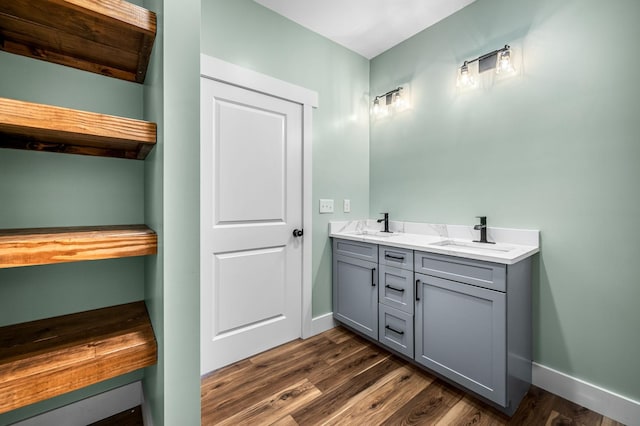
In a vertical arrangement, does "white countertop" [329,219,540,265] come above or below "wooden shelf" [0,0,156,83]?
below

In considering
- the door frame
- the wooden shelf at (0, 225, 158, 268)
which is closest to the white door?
the door frame

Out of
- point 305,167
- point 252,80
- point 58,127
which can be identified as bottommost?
point 58,127

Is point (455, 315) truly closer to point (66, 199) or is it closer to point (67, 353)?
point (67, 353)

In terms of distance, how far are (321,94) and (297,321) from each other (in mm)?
1929

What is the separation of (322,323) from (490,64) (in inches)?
91.7

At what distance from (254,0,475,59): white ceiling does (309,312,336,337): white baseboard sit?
7.98ft

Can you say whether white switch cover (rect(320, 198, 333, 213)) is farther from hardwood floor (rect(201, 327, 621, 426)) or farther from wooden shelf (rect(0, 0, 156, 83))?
wooden shelf (rect(0, 0, 156, 83))

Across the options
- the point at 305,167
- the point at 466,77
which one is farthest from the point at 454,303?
the point at 466,77

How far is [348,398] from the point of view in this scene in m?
1.65

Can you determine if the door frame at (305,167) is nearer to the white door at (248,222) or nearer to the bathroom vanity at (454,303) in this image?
the white door at (248,222)

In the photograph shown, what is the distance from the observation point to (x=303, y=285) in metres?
2.38

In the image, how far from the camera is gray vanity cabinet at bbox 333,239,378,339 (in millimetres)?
2182

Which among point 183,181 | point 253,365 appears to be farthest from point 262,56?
point 253,365

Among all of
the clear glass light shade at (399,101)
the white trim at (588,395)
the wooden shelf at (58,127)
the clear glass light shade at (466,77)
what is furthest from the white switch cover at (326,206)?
the white trim at (588,395)
